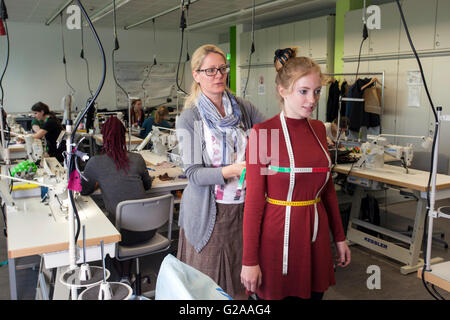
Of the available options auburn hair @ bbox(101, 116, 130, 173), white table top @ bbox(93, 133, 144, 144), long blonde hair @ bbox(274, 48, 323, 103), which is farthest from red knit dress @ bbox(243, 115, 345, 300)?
white table top @ bbox(93, 133, 144, 144)

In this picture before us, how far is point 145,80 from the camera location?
10242 millimetres

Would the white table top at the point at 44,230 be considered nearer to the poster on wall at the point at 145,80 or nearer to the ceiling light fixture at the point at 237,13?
the ceiling light fixture at the point at 237,13

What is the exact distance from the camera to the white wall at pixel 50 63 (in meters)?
8.76

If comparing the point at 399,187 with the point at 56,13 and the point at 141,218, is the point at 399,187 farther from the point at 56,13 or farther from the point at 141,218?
the point at 56,13

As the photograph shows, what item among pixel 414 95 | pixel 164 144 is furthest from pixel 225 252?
pixel 414 95

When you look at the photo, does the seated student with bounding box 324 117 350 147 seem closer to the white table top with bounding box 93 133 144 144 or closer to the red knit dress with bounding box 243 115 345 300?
the white table top with bounding box 93 133 144 144

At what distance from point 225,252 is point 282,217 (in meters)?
0.39

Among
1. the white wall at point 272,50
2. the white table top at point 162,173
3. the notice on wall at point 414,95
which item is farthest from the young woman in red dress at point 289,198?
the white wall at point 272,50

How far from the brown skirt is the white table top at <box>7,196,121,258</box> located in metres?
0.53

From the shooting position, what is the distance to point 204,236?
1660mm

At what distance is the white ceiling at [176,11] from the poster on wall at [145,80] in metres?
1.25

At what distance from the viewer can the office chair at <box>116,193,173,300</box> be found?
240 cm
